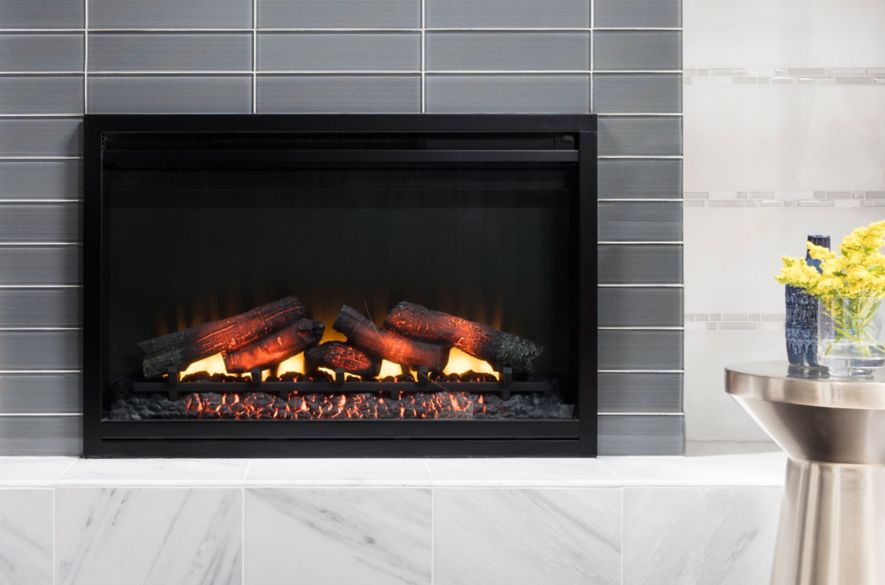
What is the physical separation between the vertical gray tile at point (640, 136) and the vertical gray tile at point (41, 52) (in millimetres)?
1352

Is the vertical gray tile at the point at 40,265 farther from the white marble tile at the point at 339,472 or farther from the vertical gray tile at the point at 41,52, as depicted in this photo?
the white marble tile at the point at 339,472

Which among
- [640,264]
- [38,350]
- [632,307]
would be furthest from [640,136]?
[38,350]

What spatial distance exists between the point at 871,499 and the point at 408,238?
1168mm

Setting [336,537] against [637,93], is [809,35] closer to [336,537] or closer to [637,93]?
[637,93]

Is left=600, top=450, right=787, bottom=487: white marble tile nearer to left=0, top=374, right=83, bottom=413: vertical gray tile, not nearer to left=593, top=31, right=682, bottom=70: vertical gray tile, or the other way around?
left=593, top=31, right=682, bottom=70: vertical gray tile

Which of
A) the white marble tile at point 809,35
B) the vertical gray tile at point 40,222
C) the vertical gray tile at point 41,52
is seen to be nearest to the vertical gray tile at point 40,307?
the vertical gray tile at point 40,222

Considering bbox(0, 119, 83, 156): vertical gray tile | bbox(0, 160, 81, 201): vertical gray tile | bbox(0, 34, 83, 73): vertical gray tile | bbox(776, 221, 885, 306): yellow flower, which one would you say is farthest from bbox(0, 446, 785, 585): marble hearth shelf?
bbox(0, 34, 83, 73): vertical gray tile

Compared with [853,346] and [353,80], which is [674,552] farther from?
[353,80]

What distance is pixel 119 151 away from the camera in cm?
190

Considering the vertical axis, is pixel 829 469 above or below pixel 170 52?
below

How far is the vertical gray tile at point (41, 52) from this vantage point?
1910 millimetres

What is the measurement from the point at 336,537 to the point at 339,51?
3.89 ft

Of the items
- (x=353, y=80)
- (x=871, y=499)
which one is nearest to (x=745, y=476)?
(x=871, y=499)

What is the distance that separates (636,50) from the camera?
1923 millimetres
